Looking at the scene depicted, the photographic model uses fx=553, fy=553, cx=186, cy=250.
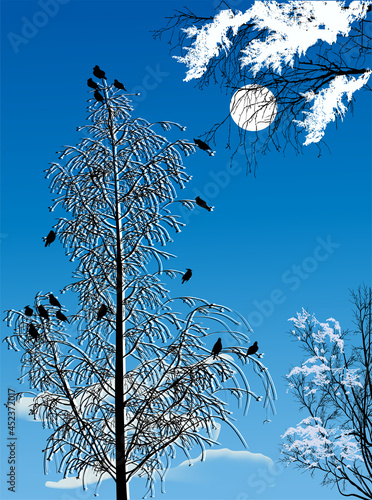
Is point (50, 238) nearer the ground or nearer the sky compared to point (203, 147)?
nearer the ground

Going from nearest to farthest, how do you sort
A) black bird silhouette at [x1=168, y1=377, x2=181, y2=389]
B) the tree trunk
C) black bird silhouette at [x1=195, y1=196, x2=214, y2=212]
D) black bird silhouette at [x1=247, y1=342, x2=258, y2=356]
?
black bird silhouette at [x1=247, y1=342, x2=258, y2=356] → black bird silhouette at [x1=168, y1=377, x2=181, y2=389] → the tree trunk → black bird silhouette at [x1=195, y1=196, x2=214, y2=212]

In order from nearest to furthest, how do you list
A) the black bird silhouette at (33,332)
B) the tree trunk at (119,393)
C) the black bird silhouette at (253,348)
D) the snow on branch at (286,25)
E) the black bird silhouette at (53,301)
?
the snow on branch at (286,25) → the black bird silhouette at (253,348) → the tree trunk at (119,393) → the black bird silhouette at (33,332) → the black bird silhouette at (53,301)

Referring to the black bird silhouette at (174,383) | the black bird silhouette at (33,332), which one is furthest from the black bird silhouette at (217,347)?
the black bird silhouette at (33,332)

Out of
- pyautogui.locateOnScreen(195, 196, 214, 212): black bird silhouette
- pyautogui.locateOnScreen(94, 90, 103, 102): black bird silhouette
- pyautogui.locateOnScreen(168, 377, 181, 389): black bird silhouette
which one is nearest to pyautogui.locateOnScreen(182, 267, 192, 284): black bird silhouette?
pyautogui.locateOnScreen(195, 196, 214, 212): black bird silhouette

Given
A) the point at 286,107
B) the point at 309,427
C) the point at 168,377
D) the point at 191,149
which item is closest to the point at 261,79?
the point at 286,107

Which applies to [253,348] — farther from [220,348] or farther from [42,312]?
[42,312]

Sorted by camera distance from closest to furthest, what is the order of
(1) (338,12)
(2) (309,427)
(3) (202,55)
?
1. (1) (338,12)
2. (3) (202,55)
3. (2) (309,427)

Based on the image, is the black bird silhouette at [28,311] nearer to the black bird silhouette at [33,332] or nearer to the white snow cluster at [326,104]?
the black bird silhouette at [33,332]

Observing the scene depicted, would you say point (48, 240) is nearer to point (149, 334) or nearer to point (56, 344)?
point (56, 344)

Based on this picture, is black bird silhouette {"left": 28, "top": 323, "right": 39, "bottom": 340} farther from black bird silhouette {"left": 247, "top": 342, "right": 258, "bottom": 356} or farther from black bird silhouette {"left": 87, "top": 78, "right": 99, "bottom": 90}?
black bird silhouette {"left": 87, "top": 78, "right": 99, "bottom": 90}

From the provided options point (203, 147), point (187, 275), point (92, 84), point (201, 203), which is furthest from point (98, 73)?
point (187, 275)

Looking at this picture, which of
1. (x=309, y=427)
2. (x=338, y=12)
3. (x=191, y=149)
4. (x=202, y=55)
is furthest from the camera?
(x=309, y=427)

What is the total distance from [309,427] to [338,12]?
36.3 feet

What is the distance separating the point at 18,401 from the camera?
756 centimetres
